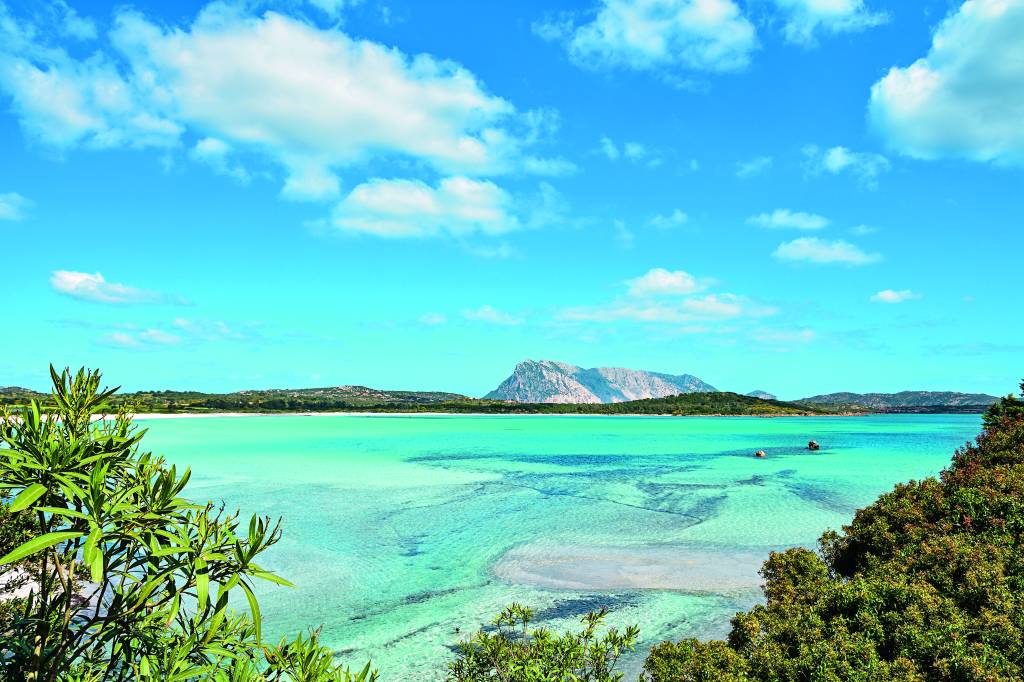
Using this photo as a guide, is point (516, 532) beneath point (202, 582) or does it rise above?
beneath

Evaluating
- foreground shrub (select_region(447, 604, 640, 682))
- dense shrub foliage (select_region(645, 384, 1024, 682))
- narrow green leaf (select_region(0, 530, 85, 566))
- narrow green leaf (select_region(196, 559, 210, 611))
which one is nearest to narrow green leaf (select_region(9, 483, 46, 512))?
narrow green leaf (select_region(0, 530, 85, 566))

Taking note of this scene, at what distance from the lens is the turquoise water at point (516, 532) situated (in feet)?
43.4

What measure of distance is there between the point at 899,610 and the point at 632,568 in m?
9.89

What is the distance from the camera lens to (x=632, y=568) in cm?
1669

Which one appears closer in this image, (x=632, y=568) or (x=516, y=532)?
(x=632, y=568)

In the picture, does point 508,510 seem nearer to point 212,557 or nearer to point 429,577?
point 429,577

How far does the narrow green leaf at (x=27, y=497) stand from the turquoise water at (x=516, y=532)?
8956mm

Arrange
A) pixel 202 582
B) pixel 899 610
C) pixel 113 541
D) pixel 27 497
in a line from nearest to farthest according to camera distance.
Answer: pixel 27 497
pixel 202 582
pixel 113 541
pixel 899 610

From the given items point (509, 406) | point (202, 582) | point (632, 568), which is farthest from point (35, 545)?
point (509, 406)

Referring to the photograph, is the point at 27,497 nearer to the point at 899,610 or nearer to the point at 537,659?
the point at 537,659

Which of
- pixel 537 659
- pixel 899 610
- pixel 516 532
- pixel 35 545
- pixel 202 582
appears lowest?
pixel 516 532

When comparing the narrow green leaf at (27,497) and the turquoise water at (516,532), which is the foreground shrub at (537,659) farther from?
the turquoise water at (516,532)

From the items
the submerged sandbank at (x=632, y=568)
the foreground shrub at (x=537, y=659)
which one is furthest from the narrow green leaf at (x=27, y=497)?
the submerged sandbank at (x=632, y=568)

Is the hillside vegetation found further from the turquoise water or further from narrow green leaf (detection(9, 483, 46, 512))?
narrow green leaf (detection(9, 483, 46, 512))
